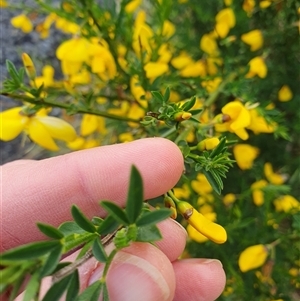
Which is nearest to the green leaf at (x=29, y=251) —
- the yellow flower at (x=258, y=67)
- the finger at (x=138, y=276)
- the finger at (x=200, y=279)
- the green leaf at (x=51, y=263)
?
the green leaf at (x=51, y=263)

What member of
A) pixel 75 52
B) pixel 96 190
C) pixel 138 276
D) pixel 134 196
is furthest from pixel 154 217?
pixel 75 52

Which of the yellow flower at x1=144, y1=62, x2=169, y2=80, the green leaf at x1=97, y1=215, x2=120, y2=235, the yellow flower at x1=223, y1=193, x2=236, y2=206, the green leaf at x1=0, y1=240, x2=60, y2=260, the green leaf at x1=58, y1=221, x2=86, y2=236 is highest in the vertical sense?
the green leaf at x1=0, y1=240, x2=60, y2=260

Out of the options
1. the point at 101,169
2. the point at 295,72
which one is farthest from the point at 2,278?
the point at 295,72

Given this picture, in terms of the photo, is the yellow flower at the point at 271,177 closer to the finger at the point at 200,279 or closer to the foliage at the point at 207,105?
the foliage at the point at 207,105

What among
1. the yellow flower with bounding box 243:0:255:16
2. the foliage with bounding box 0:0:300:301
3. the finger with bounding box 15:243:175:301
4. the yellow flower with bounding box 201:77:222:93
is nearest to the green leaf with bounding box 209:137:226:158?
the foliage with bounding box 0:0:300:301

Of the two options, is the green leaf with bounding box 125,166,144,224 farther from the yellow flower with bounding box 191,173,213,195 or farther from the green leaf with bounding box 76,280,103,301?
the yellow flower with bounding box 191,173,213,195
